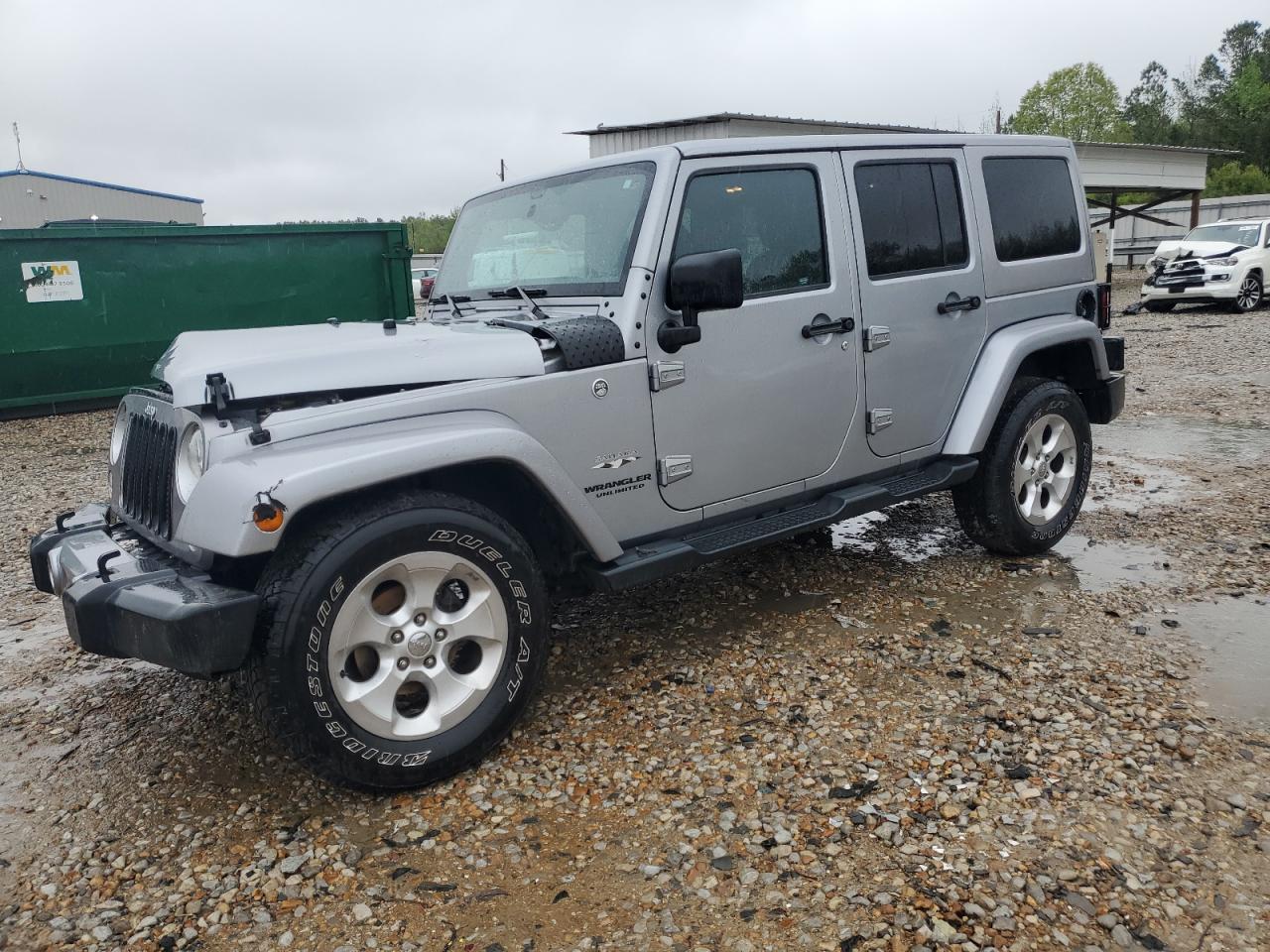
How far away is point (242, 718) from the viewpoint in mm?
3617

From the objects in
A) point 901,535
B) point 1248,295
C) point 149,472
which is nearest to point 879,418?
point 901,535

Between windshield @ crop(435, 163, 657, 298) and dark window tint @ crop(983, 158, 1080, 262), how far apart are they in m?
2.06

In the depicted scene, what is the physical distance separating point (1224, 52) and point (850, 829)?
313ft

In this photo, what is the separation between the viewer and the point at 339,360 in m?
3.02

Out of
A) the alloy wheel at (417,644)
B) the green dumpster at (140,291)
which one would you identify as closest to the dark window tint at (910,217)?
the alloy wheel at (417,644)

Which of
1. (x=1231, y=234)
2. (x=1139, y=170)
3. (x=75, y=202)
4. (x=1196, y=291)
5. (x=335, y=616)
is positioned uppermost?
(x=75, y=202)

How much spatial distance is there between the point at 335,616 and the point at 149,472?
975mm

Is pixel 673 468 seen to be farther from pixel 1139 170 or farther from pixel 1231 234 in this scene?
pixel 1139 170

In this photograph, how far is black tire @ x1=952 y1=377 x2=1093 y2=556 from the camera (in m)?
4.74

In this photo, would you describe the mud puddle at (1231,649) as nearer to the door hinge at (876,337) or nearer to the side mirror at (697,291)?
the door hinge at (876,337)

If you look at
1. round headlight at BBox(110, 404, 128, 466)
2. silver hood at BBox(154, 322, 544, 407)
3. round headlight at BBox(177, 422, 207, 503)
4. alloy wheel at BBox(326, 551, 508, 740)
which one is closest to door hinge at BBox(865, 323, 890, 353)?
silver hood at BBox(154, 322, 544, 407)

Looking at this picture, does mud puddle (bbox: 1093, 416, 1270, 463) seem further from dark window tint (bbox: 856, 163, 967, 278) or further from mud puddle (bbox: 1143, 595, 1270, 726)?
dark window tint (bbox: 856, 163, 967, 278)

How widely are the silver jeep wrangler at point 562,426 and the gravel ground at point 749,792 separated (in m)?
0.39

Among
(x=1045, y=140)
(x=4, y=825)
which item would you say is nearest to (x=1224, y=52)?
(x=1045, y=140)
